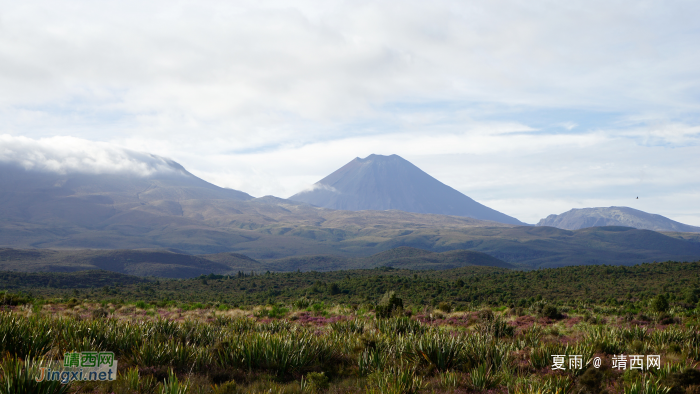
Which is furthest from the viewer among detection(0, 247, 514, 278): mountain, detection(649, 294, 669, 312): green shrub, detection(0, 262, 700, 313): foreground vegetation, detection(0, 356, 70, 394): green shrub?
detection(0, 247, 514, 278): mountain

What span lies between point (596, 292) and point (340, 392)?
3751 cm

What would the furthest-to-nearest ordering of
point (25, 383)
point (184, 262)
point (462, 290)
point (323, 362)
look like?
point (184, 262) < point (462, 290) < point (323, 362) < point (25, 383)

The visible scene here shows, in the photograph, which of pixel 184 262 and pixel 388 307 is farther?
pixel 184 262

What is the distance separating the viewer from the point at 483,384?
7816mm

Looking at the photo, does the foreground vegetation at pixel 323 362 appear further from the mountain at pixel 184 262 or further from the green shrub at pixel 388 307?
the mountain at pixel 184 262

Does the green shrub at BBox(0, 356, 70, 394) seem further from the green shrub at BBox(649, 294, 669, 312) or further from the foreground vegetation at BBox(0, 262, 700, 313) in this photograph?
the green shrub at BBox(649, 294, 669, 312)

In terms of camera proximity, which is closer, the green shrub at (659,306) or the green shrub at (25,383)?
the green shrub at (25,383)

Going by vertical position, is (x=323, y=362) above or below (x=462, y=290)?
above

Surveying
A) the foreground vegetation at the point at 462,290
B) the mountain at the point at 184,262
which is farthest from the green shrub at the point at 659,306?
the mountain at the point at 184,262

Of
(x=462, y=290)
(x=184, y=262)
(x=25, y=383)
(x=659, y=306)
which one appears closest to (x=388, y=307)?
(x=659, y=306)

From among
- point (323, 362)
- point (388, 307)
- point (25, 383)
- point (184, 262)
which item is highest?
point (25, 383)

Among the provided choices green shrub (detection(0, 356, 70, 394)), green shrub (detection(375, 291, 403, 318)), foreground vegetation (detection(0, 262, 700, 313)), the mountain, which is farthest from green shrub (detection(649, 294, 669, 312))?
the mountain

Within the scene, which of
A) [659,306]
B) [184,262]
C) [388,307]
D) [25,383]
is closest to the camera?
[25,383]

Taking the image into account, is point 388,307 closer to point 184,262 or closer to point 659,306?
point 659,306
